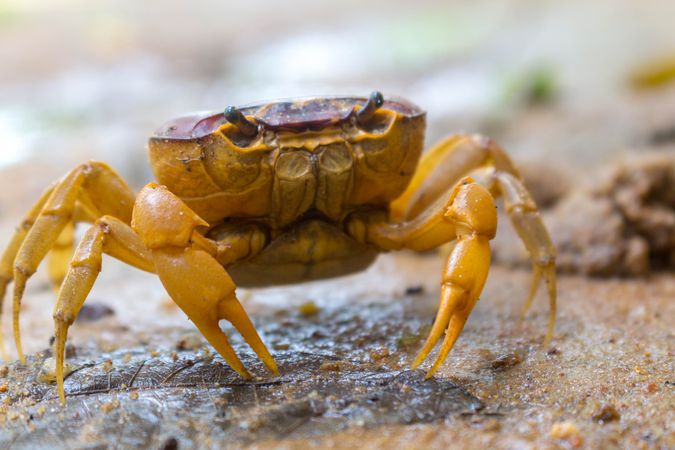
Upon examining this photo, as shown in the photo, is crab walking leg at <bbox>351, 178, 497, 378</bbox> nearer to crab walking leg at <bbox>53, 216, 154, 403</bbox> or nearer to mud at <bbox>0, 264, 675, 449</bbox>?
mud at <bbox>0, 264, 675, 449</bbox>

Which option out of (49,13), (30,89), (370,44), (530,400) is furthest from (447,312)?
(49,13)

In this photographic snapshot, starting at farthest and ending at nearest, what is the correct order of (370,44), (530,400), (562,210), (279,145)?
→ (370,44) < (562,210) < (279,145) < (530,400)

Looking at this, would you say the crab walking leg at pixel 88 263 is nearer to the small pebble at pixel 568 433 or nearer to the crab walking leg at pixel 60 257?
the crab walking leg at pixel 60 257

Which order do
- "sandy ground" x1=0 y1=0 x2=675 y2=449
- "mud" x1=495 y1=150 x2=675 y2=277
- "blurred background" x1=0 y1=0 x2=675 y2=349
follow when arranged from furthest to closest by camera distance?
1. "blurred background" x1=0 y1=0 x2=675 y2=349
2. "mud" x1=495 y1=150 x2=675 y2=277
3. "sandy ground" x1=0 y1=0 x2=675 y2=449

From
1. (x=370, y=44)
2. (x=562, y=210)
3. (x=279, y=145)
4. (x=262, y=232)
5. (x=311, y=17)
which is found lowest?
(x=562, y=210)

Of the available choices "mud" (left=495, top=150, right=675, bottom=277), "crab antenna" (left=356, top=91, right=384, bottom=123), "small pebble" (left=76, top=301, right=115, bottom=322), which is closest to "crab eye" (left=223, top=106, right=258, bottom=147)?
"crab antenna" (left=356, top=91, right=384, bottom=123)

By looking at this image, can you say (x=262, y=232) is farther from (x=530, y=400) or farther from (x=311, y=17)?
(x=311, y=17)

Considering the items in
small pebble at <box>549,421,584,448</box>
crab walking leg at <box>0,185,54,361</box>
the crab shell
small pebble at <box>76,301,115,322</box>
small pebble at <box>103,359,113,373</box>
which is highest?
the crab shell
